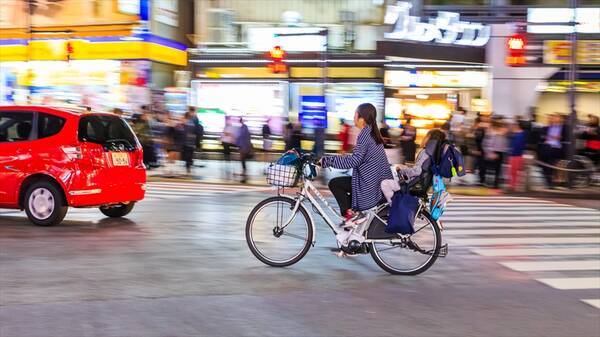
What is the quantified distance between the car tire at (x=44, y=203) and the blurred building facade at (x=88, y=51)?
17.9 m

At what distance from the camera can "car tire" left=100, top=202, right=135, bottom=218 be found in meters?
11.2

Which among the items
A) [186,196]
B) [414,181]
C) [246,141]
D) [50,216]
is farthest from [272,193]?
[414,181]

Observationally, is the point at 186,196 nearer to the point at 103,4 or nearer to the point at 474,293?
the point at 474,293

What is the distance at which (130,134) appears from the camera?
35.0 ft

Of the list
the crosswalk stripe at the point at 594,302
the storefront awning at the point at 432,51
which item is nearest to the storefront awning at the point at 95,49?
the storefront awning at the point at 432,51

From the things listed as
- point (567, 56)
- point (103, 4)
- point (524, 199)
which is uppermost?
point (103, 4)

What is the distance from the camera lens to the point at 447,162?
24.7 feet

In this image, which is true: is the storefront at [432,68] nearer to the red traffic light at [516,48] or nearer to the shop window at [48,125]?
the red traffic light at [516,48]

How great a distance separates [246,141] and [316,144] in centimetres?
224

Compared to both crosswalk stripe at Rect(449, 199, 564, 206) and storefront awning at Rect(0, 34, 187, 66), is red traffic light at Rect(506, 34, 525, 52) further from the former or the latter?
storefront awning at Rect(0, 34, 187, 66)

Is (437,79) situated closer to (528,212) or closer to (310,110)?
(310,110)

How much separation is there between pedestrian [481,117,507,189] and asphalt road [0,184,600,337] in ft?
22.6

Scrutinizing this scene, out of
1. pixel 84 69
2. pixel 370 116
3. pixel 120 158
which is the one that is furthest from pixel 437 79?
pixel 370 116

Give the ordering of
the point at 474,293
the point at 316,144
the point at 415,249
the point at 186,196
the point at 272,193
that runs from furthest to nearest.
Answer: the point at 316,144, the point at 272,193, the point at 186,196, the point at 415,249, the point at 474,293
